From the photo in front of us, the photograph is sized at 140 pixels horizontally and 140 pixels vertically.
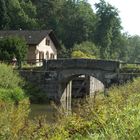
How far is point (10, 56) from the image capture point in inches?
1897

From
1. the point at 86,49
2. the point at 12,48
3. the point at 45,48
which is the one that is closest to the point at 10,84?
the point at 12,48

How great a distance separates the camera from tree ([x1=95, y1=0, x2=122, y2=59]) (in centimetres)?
7806

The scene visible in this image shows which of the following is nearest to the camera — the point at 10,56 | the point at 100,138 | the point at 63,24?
the point at 100,138

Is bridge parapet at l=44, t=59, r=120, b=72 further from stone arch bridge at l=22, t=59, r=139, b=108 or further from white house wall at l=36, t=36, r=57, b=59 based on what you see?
white house wall at l=36, t=36, r=57, b=59

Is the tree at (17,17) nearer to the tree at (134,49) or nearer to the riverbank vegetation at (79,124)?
the tree at (134,49)

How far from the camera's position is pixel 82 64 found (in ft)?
135

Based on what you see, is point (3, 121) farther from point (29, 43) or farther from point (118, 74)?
point (29, 43)

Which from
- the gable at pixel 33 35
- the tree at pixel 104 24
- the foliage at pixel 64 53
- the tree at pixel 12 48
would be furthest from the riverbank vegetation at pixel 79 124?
the tree at pixel 104 24

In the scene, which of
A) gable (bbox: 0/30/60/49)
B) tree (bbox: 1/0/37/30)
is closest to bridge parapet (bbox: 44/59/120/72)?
gable (bbox: 0/30/60/49)

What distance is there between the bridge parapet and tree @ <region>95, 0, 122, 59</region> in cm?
3574

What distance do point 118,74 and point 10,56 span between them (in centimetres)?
1220

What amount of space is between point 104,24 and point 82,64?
37.5 m

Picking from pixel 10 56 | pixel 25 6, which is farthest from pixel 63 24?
pixel 10 56

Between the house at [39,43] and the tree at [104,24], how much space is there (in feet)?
58.0
